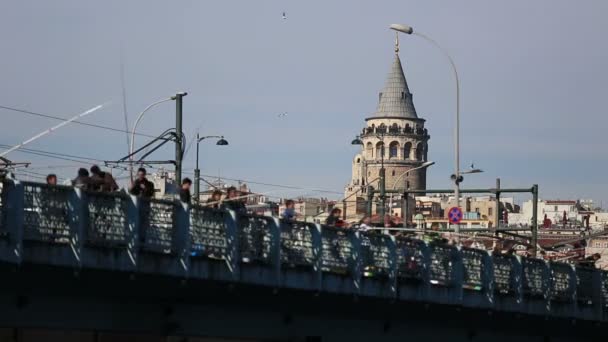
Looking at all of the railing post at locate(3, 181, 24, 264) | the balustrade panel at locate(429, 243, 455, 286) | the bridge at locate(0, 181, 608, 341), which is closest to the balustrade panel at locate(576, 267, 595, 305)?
the bridge at locate(0, 181, 608, 341)

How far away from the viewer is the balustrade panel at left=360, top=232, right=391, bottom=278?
108ft

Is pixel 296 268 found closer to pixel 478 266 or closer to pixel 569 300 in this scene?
pixel 478 266

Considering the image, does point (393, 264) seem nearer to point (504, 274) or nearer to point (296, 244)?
point (296, 244)

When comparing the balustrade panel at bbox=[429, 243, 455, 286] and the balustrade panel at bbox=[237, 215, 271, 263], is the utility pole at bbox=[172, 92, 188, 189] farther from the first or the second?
the balustrade panel at bbox=[237, 215, 271, 263]

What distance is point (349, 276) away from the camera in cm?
3216

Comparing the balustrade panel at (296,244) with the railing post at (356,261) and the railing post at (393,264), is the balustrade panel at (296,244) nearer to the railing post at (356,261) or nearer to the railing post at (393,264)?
the railing post at (356,261)

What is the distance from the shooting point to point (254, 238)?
97.9 ft

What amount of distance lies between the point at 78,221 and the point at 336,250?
739 cm

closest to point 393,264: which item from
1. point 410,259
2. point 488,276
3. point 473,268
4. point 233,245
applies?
point 410,259

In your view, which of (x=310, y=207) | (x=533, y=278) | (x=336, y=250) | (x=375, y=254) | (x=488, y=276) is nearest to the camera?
(x=336, y=250)

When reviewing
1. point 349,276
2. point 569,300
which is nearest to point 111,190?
point 349,276

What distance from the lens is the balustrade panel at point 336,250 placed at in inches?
1249

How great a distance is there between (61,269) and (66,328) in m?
1.17

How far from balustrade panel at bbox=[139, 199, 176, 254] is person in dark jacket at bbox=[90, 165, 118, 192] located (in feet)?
2.53
